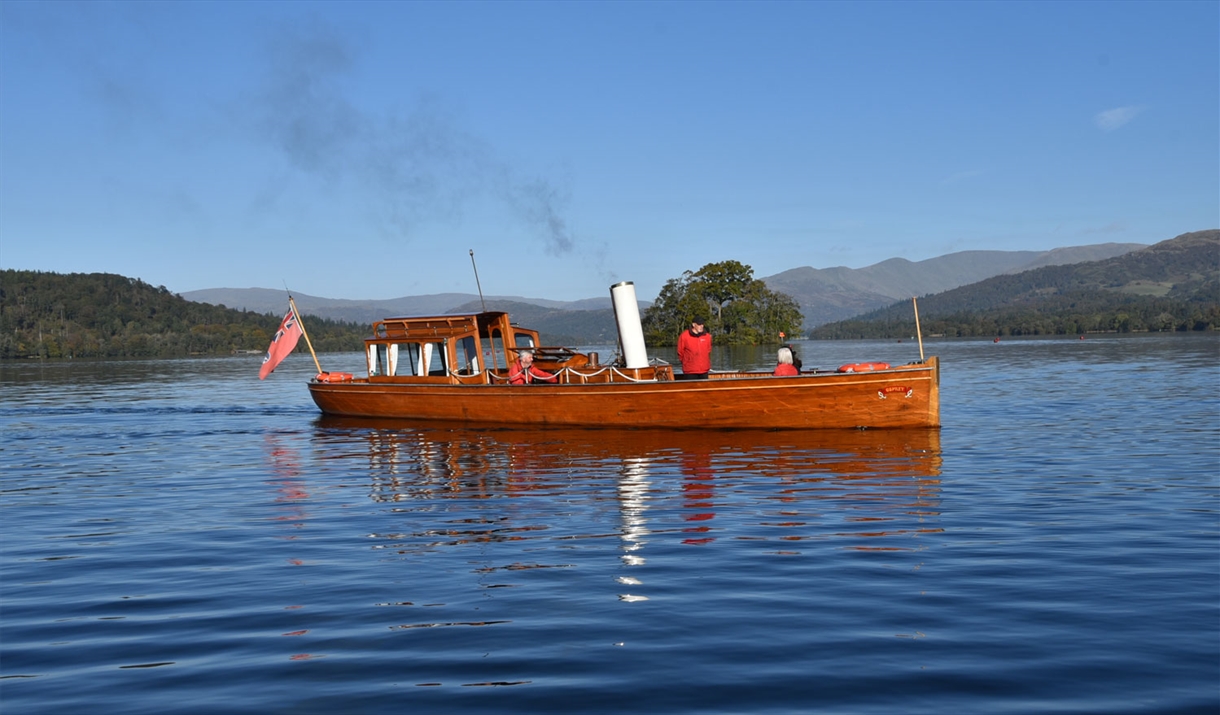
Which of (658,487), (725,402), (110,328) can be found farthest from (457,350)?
(110,328)

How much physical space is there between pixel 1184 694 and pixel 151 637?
22.6ft

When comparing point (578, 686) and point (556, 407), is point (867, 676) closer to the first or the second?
point (578, 686)

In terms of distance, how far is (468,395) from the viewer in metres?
26.4

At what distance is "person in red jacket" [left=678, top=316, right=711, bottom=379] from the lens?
22.8m

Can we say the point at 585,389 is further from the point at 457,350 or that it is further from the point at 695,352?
the point at 457,350

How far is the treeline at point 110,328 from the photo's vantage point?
146 metres

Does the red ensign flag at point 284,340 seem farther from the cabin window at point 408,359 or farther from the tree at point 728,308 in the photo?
the tree at point 728,308

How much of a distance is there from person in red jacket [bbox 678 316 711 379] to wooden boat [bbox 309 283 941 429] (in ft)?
1.15

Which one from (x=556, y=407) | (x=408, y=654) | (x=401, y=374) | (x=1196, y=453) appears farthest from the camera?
(x=401, y=374)

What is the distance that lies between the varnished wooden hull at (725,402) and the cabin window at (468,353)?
124 centimetres

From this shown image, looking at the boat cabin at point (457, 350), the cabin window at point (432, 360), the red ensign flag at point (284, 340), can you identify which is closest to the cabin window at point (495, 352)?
the boat cabin at point (457, 350)

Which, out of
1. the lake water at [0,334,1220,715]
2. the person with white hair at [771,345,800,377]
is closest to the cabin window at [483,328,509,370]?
the person with white hair at [771,345,800,377]

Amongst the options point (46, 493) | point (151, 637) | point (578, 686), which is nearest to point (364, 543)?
point (151, 637)

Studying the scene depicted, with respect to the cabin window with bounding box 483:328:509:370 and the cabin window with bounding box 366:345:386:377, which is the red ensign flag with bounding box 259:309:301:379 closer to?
the cabin window with bounding box 366:345:386:377
